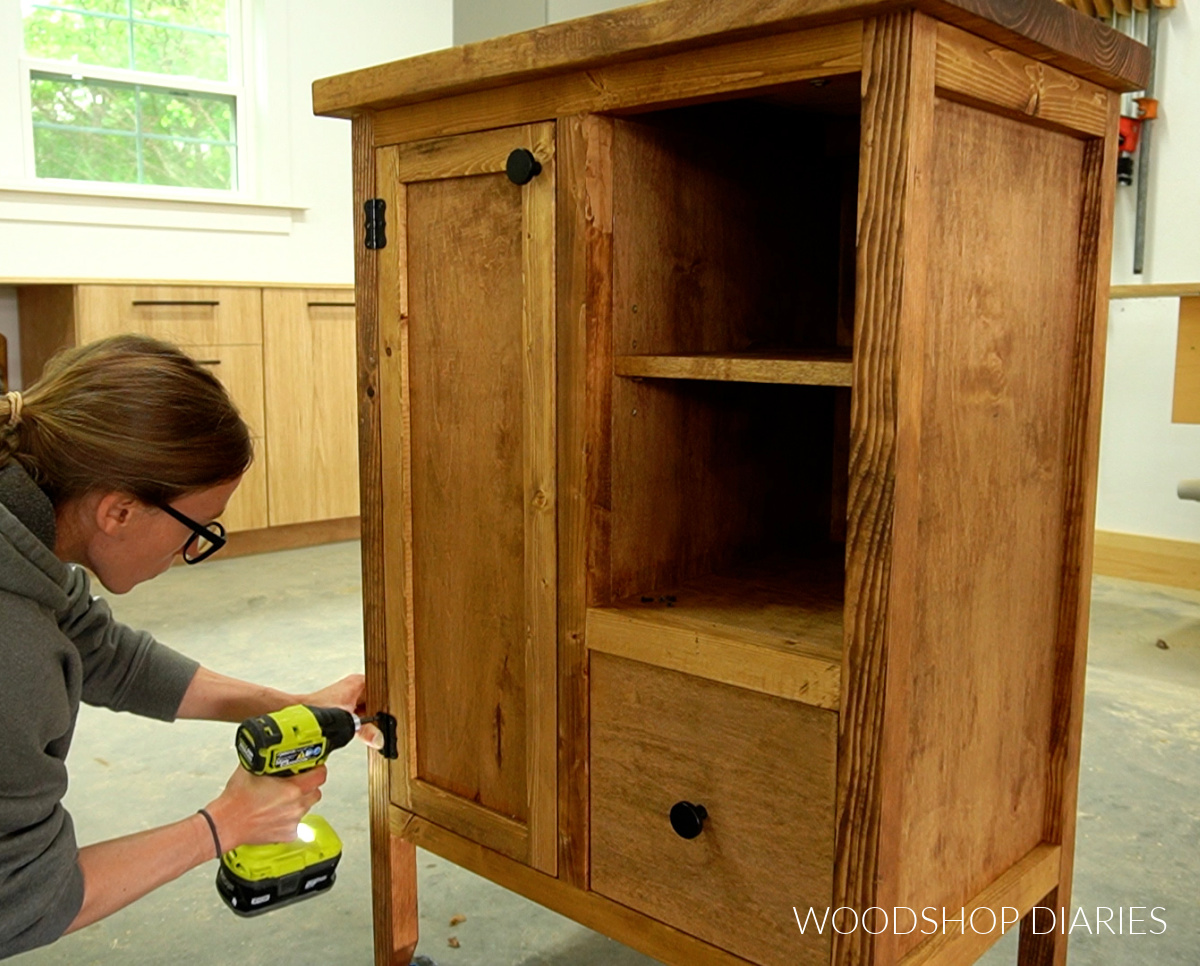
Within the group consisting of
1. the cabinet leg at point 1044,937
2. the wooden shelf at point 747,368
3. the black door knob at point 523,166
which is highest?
the black door knob at point 523,166

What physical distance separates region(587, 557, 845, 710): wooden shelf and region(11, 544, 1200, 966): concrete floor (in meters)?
0.65

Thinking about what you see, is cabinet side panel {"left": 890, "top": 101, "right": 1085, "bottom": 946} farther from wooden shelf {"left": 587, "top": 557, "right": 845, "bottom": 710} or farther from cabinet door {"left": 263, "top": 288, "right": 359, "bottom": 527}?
cabinet door {"left": 263, "top": 288, "right": 359, "bottom": 527}

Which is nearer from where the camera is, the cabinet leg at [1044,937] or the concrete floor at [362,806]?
the cabinet leg at [1044,937]

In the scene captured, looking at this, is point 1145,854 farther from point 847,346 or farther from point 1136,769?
point 847,346

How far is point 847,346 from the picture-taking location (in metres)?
1.66

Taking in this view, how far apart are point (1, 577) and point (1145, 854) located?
5.96 feet

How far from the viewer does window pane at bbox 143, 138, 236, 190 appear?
15.3 feet

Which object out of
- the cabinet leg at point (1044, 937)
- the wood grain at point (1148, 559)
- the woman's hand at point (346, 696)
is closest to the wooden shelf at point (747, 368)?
the woman's hand at point (346, 696)

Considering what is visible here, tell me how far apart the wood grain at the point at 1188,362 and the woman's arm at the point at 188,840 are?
230 cm

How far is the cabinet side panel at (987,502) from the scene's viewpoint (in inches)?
41.8

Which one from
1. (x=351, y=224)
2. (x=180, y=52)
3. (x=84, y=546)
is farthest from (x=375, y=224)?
(x=180, y=52)

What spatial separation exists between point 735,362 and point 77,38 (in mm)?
4236

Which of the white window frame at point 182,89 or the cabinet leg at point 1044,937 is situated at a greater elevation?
the white window frame at point 182,89

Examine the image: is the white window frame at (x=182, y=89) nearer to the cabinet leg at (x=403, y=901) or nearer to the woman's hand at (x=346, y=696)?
the woman's hand at (x=346, y=696)
